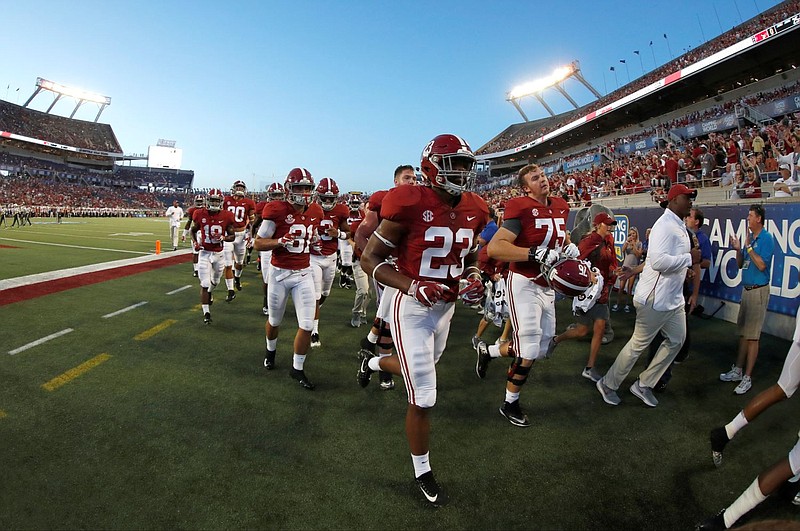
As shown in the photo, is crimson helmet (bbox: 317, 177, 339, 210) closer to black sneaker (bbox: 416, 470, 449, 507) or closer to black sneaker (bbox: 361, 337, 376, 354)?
black sneaker (bbox: 361, 337, 376, 354)

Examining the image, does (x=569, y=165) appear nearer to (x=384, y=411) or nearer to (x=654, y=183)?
(x=654, y=183)

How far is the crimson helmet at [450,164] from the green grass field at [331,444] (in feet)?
7.31

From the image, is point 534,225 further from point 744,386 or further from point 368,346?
A: point 744,386

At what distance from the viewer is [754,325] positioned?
504 cm

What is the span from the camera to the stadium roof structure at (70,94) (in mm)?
61812

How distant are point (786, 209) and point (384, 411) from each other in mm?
6644

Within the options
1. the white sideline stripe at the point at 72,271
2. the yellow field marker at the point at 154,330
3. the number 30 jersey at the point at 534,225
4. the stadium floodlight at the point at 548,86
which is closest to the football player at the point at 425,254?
the number 30 jersey at the point at 534,225

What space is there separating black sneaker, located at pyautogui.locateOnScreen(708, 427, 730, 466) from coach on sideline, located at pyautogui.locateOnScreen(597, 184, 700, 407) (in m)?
1.06

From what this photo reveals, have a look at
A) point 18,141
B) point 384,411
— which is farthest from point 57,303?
point 18,141

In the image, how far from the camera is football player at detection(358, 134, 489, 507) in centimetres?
310

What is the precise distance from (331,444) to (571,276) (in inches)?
96.5

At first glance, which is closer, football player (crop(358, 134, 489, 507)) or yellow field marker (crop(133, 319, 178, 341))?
football player (crop(358, 134, 489, 507))

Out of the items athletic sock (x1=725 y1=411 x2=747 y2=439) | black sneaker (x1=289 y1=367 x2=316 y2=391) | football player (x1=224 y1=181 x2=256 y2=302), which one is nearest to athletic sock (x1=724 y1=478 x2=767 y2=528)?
athletic sock (x1=725 y1=411 x2=747 y2=439)

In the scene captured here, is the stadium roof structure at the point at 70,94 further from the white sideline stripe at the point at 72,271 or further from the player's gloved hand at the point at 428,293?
the player's gloved hand at the point at 428,293
